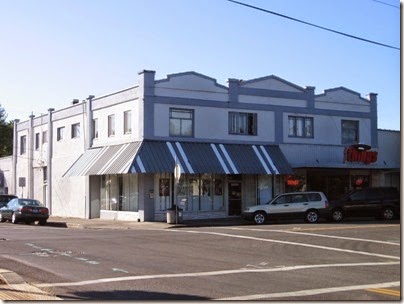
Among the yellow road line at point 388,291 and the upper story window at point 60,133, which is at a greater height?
the upper story window at point 60,133

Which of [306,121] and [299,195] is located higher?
[306,121]

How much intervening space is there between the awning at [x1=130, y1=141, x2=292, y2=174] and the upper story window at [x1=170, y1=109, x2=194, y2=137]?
64cm

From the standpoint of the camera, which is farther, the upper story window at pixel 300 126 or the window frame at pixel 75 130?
the window frame at pixel 75 130

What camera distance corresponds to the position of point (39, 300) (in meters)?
8.72

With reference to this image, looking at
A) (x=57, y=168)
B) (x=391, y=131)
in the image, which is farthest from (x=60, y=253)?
(x=391, y=131)

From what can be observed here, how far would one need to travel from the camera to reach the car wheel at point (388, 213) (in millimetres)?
30656

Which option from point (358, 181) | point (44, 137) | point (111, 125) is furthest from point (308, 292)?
point (44, 137)

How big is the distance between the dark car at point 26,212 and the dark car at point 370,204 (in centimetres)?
1542

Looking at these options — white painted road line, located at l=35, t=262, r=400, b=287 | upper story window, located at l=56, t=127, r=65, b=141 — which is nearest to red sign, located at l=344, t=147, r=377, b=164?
upper story window, located at l=56, t=127, r=65, b=141

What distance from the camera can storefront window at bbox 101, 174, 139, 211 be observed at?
31531 mm

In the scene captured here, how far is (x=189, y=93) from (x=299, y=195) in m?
8.03

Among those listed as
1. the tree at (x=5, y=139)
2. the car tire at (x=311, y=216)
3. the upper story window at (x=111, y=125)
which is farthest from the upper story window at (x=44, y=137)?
the tree at (x=5, y=139)

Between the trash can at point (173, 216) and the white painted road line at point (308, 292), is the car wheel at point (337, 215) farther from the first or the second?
the white painted road line at point (308, 292)

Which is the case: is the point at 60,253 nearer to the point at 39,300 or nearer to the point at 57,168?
the point at 39,300
